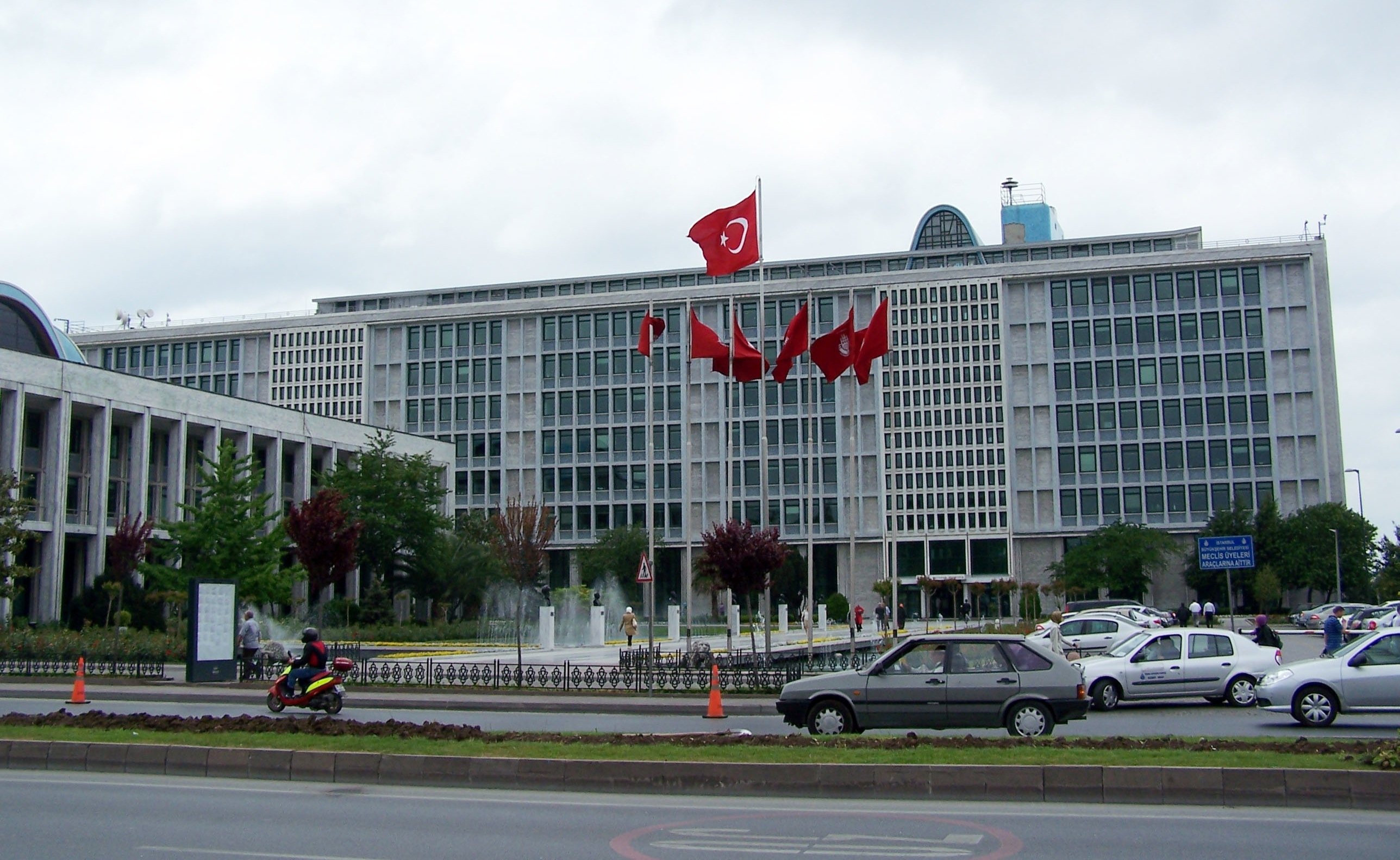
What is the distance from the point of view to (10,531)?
135 ft

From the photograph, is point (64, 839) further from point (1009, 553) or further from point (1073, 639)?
point (1009, 553)

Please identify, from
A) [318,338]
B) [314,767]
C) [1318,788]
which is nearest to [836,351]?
[314,767]

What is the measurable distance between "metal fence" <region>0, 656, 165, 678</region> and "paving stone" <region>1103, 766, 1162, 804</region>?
25.0 meters

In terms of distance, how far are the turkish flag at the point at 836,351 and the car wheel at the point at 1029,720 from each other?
15.7 metres

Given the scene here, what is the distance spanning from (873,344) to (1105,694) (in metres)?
11.2

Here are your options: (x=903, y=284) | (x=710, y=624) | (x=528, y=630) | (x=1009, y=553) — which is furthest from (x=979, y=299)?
(x=528, y=630)

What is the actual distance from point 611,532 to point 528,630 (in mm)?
34913

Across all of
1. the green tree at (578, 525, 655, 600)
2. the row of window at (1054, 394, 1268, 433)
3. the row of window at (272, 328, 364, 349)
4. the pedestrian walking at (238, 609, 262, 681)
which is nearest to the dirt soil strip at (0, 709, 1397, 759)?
the pedestrian walking at (238, 609, 262, 681)

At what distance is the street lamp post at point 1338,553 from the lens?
243 feet

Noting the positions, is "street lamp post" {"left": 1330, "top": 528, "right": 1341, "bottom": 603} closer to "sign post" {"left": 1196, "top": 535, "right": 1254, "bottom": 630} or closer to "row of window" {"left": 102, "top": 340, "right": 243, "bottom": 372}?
"sign post" {"left": 1196, "top": 535, "right": 1254, "bottom": 630}

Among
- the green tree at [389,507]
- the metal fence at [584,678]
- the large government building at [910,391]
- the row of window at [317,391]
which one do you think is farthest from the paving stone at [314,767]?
the row of window at [317,391]

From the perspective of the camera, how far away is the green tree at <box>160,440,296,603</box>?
1754 inches

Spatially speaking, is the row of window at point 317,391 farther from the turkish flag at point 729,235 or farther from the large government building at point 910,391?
the turkish flag at point 729,235

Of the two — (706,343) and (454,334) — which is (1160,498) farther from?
(706,343)
